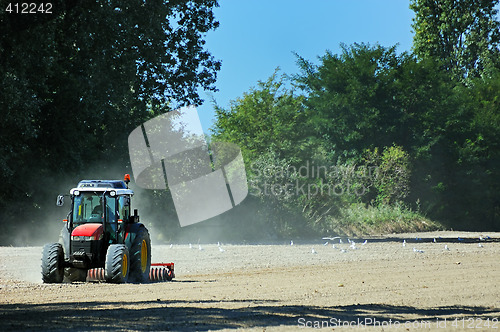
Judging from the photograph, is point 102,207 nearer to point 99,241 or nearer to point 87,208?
point 87,208

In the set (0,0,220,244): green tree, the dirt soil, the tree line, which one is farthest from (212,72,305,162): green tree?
the dirt soil

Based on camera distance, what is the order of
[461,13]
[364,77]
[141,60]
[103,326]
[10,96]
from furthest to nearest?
[461,13] → [364,77] → [141,60] → [10,96] → [103,326]

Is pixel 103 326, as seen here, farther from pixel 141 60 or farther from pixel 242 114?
pixel 242 114

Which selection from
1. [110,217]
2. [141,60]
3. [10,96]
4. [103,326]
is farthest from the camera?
[141,60]

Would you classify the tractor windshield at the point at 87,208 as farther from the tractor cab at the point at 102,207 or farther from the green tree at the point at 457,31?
the green tree at the point at 457,31

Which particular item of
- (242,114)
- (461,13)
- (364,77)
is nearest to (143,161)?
(242,114)

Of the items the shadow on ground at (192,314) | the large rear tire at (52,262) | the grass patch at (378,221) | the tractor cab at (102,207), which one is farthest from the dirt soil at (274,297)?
the grass patch at (378,221)

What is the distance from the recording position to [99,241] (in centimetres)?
1566

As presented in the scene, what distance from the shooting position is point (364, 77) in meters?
50.9

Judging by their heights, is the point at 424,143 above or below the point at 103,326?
above

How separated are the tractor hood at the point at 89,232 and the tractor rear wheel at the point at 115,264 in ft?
1.79

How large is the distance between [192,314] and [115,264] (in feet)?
16.4

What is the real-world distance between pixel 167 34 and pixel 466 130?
26454 mm

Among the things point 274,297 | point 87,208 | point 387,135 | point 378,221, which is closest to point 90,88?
point 87,208
